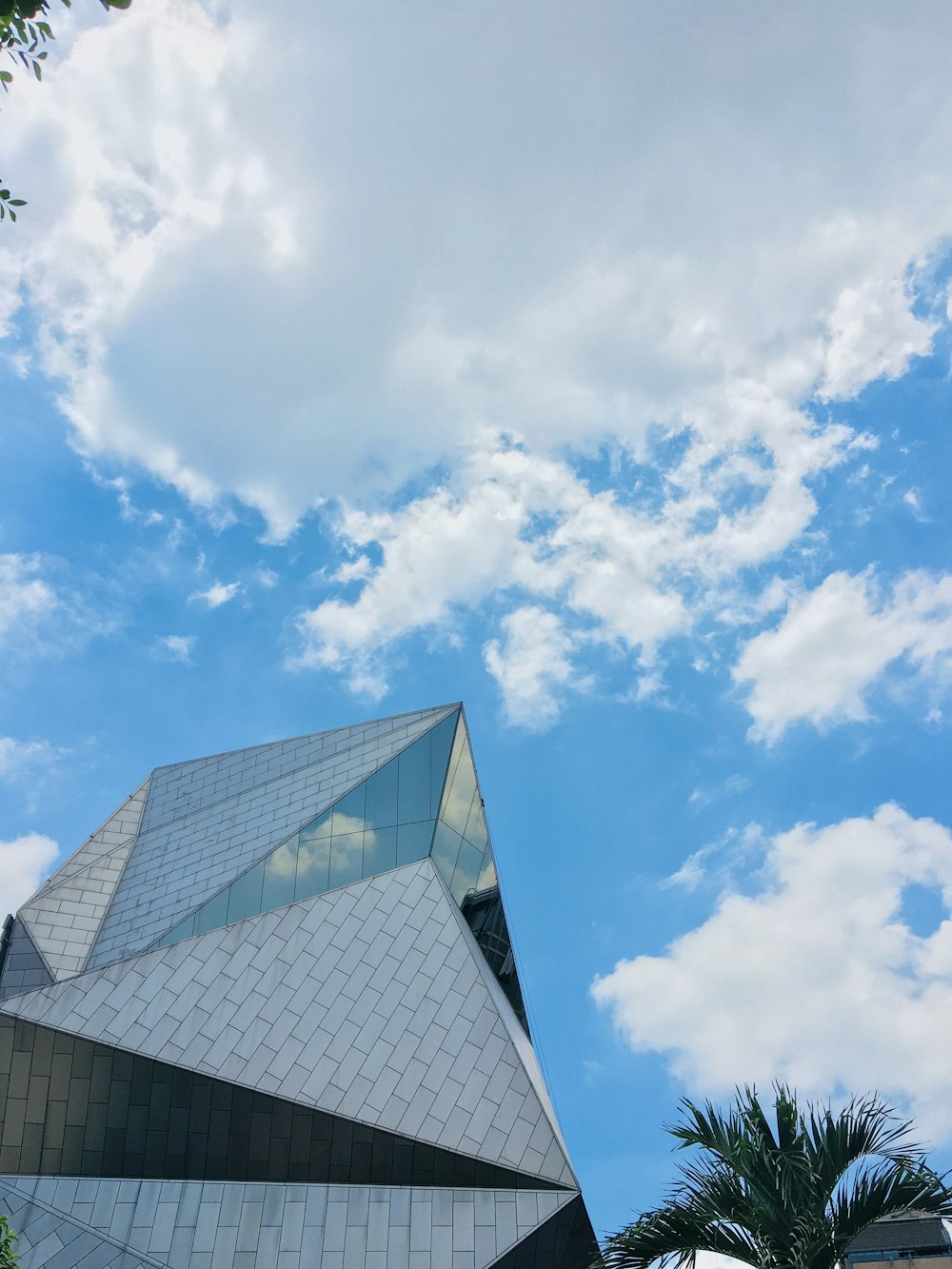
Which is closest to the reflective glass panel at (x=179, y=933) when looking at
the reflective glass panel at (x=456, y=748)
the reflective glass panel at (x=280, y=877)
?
the reflective glass panel at (x=280, y=877)

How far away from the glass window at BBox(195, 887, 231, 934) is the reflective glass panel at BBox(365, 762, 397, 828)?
4.86m

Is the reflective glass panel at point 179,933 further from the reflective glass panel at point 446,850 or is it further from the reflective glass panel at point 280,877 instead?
the reflective glass panel at point 446,850

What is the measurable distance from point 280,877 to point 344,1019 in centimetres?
476

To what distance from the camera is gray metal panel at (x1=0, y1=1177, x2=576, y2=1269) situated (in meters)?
21.1

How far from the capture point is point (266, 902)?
26.5 meters

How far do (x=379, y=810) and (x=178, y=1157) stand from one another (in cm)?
1073

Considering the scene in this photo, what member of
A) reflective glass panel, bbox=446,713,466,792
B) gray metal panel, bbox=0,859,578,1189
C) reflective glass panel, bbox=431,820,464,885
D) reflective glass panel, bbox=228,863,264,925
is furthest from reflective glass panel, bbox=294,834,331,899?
reflective glass panel, bbox=446,713,466,792

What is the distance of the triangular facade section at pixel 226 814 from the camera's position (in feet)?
91.3

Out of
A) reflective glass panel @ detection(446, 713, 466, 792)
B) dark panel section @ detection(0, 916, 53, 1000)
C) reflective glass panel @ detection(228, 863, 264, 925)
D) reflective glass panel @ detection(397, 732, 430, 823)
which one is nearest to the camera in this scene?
reflective glass panel @ detection(228, 863, 264, 925)

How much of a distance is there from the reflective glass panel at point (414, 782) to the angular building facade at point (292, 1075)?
7.9 inches

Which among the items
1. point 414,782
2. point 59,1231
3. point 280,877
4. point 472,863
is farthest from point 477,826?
point 59,1231

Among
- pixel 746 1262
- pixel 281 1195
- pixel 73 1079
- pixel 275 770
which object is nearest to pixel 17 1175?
pixel 73 1079

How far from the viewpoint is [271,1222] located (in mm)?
21703

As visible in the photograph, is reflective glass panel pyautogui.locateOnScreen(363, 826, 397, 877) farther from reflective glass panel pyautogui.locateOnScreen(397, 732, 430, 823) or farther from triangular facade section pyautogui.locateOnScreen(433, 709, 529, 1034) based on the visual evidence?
triangular facade section pyautogui.locateOnScreen(433, 709, 529, 1034)
